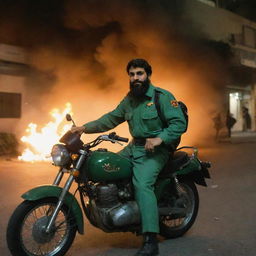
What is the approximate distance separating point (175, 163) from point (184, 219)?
0.73 meters

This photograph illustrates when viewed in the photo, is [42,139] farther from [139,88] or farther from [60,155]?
[60,155]

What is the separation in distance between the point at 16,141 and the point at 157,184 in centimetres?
895

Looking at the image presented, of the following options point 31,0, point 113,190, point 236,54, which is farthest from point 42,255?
point 236,54

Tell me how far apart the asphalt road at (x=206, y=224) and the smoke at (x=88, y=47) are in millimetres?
5212

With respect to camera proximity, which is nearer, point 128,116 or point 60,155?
point 60,155

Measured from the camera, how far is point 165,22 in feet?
48.7

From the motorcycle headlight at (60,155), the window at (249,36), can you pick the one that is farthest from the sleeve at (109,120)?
the window at (249,36)

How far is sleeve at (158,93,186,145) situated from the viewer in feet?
11.1

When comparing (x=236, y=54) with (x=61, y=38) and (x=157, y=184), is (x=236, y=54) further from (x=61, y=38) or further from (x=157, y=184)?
(x=157, y=184)

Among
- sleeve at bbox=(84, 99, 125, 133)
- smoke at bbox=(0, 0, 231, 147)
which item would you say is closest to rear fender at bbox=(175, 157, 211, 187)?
sleeve at bbox=(84, 99, 125, 133)

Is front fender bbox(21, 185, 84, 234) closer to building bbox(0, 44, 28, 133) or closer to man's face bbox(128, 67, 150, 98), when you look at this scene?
man's face bbox(128, 67, 150, 98)

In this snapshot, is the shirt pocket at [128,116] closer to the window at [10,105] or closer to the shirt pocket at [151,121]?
the shirt pocket at [151,121]

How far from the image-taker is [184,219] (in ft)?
13.3

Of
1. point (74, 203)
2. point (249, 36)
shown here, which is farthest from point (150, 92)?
point (249, 36)
